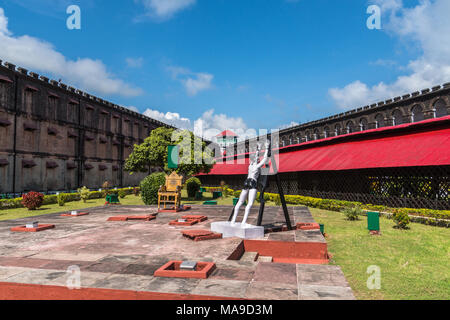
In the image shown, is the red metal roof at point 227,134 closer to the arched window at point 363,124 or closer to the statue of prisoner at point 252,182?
the arched window at point 363,124

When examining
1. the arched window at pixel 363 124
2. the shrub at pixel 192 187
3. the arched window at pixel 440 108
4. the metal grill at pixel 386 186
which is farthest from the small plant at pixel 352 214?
the arched window at pixel 363 124

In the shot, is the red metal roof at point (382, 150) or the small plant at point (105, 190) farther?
the small plant at point (105, 190)

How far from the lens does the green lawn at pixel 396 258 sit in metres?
5.62

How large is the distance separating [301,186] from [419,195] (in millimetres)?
9010

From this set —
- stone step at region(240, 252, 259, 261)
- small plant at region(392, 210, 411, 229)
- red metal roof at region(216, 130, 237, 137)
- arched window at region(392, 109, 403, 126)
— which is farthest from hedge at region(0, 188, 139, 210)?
red metal roof at region(216, 130, 237, 137)

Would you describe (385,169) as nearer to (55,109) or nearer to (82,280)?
(82,280)

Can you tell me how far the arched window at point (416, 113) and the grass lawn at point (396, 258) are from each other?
22.1 metres

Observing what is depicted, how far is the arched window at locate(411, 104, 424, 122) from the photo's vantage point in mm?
30422

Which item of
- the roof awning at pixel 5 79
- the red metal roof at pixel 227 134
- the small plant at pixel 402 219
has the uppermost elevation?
the red metal roof at pixel 227 134

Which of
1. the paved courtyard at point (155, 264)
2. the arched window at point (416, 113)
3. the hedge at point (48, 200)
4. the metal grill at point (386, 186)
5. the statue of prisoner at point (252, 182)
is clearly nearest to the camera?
the paved courtyard at point (155, 264)

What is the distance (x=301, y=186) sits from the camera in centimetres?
2284

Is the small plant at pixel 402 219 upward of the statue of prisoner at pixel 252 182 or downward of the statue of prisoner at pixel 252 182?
downward

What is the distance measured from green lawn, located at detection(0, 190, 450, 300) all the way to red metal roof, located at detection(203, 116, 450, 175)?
11.4 feet

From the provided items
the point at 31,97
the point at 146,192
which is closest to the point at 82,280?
the point at 146,192
